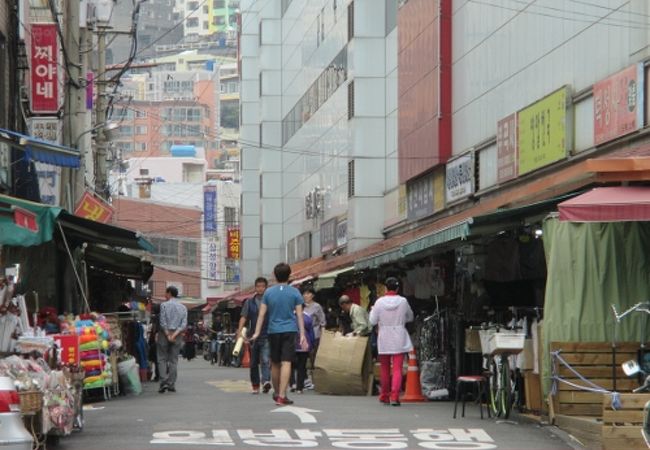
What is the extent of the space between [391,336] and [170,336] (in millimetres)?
5145

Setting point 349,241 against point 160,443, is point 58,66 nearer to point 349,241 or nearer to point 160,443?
point 160,443

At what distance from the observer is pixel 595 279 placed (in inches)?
590

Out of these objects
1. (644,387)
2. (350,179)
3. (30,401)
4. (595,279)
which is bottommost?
(30,401)

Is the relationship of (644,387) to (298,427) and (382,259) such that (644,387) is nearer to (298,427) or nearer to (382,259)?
(298,427)

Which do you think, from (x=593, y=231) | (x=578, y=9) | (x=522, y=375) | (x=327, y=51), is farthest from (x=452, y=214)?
(x=327, y=51)

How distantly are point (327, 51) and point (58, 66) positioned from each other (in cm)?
2735

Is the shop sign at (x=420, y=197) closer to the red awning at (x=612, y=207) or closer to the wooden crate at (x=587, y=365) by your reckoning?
the wooden crate at (x=587, y=365)

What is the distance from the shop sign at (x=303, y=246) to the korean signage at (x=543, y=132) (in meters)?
35.9

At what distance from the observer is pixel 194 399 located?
21.2 m

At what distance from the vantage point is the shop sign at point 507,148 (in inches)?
1062

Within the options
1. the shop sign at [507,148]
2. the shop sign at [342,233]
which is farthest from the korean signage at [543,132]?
the shop sign at [342,233]

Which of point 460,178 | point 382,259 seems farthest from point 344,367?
point 460,178

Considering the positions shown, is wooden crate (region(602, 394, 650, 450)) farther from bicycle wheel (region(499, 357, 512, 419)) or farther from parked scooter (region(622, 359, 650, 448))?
bicycle wheel (region(499, 357, 512, 419))

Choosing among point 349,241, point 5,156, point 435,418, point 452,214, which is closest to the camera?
point 435,418
